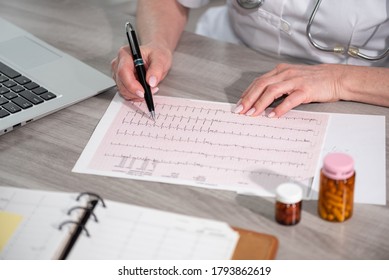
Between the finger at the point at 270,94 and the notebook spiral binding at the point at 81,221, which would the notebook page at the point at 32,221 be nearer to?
the notebook spiral binding at the point at 81,221

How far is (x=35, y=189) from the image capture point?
1.21 meters

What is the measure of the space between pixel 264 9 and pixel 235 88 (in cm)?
26

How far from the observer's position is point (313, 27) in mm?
1592

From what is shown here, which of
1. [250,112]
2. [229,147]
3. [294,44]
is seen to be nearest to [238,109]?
[250,112]

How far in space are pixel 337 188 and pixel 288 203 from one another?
80 millimetres

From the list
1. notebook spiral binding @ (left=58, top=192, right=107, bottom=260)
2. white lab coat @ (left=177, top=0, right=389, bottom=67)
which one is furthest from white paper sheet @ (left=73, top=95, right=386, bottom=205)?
white lab coat @ (left=177, top=0, right=389, bottom=67)

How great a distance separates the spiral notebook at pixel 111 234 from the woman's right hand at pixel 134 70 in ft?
1.15

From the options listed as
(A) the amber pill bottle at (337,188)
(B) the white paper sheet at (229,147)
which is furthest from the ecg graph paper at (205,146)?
(A) the amber pill bottle at (337,188)

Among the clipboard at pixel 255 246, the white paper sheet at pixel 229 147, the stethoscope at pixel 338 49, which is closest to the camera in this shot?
the clipboard at pixel 255 246

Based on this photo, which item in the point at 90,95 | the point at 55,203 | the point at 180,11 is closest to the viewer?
the point at 55,203

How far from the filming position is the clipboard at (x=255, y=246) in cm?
104
